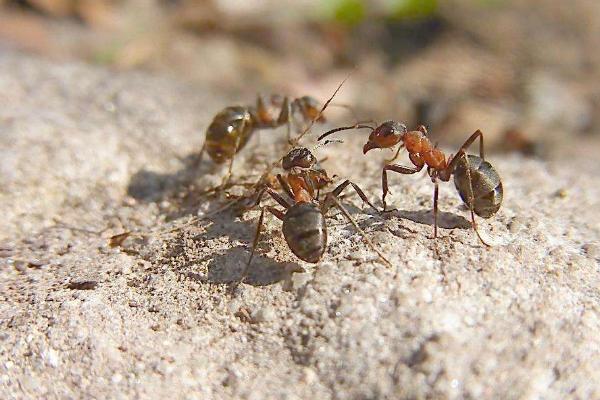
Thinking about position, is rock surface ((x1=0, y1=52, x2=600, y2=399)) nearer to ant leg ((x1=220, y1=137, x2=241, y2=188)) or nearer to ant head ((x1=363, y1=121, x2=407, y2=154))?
ant leg ((x1=220, y1=137, x2=241, y2=188))

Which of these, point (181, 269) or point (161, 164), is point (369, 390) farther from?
point (161, 164)

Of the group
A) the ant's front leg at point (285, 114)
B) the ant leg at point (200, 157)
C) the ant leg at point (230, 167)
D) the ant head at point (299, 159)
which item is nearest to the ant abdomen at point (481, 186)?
the ant head at point (299, 159)

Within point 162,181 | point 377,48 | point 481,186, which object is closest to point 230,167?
point 162,181

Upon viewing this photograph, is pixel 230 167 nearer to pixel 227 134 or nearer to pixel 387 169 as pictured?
pixel 227 134

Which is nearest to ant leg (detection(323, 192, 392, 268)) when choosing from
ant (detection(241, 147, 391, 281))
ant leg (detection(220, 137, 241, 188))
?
ant (detection(241, 147, 391, 281))

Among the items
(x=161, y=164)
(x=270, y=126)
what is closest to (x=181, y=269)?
(x=161, y=164)

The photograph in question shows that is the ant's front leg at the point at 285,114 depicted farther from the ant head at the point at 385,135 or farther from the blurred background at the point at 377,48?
the blurred background at the point at 377,48

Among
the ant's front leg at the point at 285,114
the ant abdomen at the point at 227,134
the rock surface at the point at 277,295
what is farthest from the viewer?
the ant's front leg at the point at 285,114
